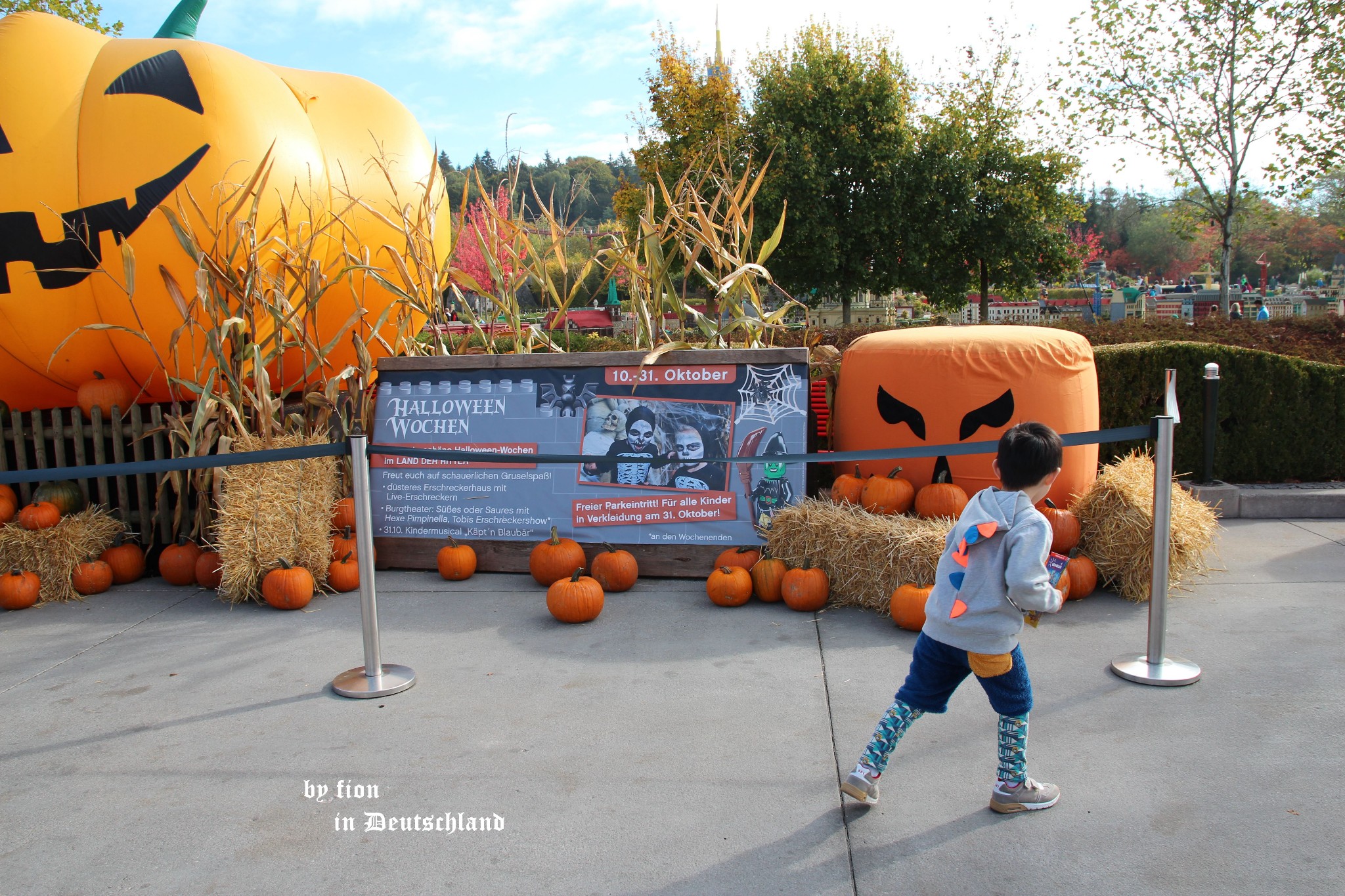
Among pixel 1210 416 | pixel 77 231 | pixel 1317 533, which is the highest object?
pixel 77 231

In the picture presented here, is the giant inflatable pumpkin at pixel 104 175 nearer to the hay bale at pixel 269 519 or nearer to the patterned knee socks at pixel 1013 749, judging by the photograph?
the hay bale at pixel 269 519

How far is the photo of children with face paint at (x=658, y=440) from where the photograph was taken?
5320mm

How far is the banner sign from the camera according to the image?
5.29 metres

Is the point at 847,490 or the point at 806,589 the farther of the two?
the point at 847,490

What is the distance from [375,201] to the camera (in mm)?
7102

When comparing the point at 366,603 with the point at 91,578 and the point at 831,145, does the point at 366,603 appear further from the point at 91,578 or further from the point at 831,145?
the point at 831,145

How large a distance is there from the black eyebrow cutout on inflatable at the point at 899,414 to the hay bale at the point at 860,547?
56cm

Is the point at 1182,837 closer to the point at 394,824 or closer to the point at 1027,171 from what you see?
the point at 394,824

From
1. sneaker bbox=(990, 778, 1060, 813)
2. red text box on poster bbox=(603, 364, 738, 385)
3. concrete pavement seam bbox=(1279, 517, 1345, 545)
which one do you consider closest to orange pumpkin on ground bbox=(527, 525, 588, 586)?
red text box on poster bbox=(603, 364, 738, 385)

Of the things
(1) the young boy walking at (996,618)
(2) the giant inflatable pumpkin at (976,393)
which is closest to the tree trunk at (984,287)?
(2) the giant inflatable pumpkin at (976,393)

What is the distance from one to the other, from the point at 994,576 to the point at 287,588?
3.93 m

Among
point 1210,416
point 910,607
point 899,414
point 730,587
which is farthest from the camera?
point 1210,416

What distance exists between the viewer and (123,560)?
219 inches

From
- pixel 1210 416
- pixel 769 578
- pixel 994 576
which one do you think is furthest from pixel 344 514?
pixel 1210 416
